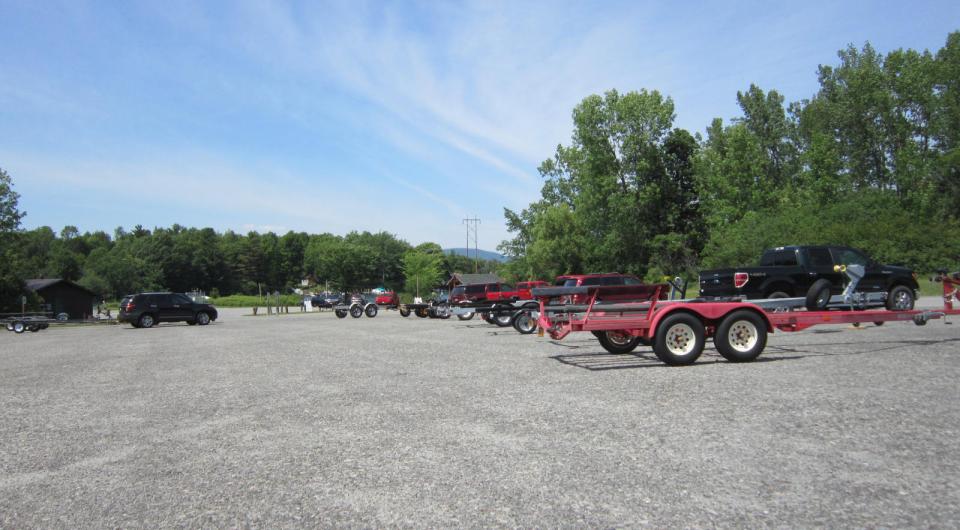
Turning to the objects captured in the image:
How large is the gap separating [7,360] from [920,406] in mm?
17926

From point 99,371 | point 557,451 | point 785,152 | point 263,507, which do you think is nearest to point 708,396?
point 557,451

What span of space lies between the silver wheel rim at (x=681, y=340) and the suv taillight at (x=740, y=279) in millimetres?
5540

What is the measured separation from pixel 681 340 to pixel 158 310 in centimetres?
2806

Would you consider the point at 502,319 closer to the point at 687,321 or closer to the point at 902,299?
the point at 902,299

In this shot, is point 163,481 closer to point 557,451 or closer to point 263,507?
point 263,507

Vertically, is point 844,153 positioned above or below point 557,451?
above

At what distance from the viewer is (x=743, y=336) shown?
33.9 feet

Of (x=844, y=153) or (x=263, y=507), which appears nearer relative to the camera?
(x=263, y=507)

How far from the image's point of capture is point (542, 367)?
1040cm

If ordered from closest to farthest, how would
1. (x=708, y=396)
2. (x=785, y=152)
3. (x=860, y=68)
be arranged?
(x=708, y=396)
(x=860, y=68)
(x=785, y=152)

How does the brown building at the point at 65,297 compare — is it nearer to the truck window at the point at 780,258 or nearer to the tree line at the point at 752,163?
the tree line at the point at 752,163

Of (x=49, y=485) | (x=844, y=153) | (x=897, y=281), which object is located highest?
(x=844, y=153)

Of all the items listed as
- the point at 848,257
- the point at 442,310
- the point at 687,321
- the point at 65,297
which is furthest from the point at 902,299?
the point at 65,297

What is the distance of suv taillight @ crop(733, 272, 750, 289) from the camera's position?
48.5 ft
